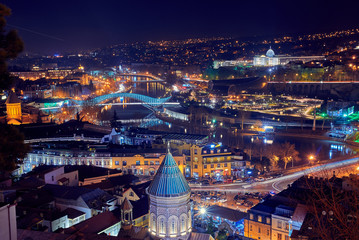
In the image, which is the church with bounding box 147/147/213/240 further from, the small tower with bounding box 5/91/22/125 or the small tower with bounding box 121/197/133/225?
the small tower with bounding box 5/91/22/125

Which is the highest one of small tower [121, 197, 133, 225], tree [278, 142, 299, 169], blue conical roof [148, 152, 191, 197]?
blue conical roof [148, 152, 191, 197]

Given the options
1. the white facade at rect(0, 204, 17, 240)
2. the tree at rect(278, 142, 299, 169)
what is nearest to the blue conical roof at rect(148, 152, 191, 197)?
the white facade at rect(0, 204, 17, 240)

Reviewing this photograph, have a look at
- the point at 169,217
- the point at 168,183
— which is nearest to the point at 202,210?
the point at 169,217

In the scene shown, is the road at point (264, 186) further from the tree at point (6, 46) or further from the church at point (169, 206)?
the tree at point (6, 46)

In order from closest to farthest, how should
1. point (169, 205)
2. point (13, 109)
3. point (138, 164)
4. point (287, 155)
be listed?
1. point (169, 205)
2. point (138, 164)
3. point (287, 155)
4. point (13, 109)

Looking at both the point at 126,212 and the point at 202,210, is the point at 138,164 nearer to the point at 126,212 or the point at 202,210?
the point at 202,210
